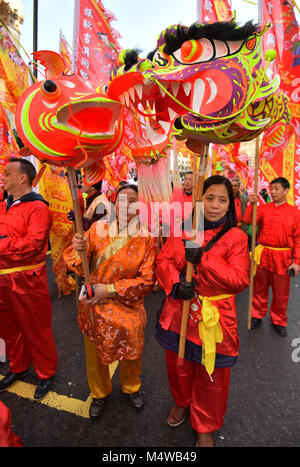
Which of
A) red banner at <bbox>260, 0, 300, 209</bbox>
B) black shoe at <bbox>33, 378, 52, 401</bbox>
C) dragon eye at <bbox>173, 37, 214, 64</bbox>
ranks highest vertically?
red banner at <bbox>260, 0, 300, 209</bbox>

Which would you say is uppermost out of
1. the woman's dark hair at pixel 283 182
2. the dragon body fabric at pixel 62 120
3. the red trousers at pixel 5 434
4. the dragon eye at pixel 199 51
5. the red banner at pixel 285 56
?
the red banner at pixel 285 56

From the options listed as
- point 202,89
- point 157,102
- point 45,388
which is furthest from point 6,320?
point 202,89

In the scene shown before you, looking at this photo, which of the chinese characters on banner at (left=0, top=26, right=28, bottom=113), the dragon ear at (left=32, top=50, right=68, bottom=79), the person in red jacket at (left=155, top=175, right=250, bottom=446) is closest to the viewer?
the dragon ear at (left=32, top=50, right=68, bottom=79)

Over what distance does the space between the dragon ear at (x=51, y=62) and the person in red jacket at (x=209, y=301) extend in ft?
3.77

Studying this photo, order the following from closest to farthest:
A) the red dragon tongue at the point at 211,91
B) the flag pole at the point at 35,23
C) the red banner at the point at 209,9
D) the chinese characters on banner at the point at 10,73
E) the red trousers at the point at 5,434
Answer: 1. the red trousers at the point at 5,434
2. the red dragon tongue at the point at 211,91
3. the chinese characters on banner at the point at 10,73
4. the red banner at the point at 209,9
5. the flag pole at the point at 35,23

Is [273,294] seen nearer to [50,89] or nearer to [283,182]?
[283,182]

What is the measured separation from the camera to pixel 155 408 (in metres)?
1.92

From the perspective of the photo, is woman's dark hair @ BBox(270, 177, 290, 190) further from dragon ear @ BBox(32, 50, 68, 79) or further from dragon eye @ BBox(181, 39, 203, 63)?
dragon ear @ BBox(32, 50, 68, 79)

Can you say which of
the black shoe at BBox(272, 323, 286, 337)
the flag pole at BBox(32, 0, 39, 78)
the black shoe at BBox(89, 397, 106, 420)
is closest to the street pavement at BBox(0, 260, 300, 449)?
the black shoe at BBox(89, 397, 106, 420)

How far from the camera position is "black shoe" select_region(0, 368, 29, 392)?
2.13 m

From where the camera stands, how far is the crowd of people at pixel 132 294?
4.84 ft

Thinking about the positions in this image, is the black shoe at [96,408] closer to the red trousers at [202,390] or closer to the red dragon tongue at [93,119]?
the red trousers at [202,390]

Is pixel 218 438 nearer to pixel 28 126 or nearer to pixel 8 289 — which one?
pixel 8 289
